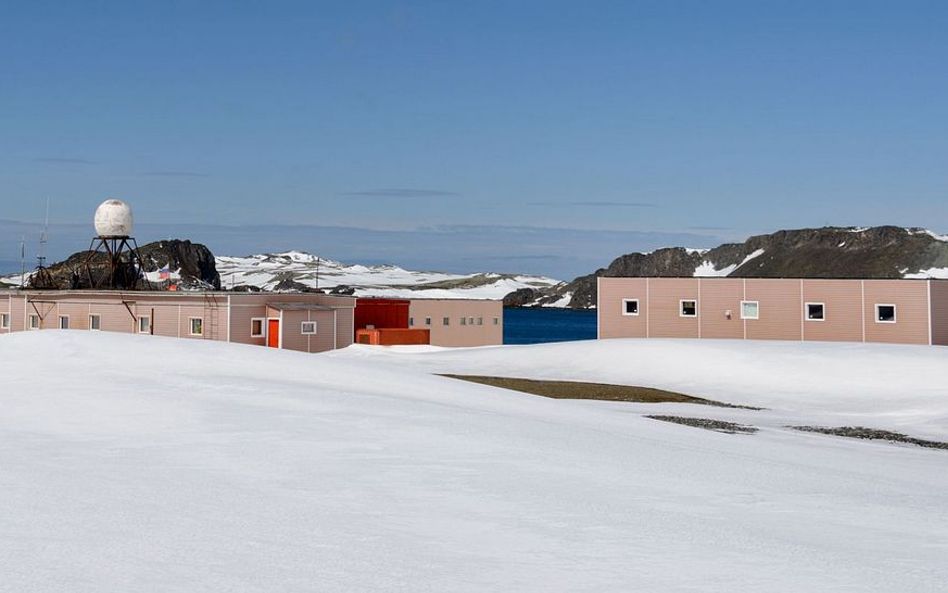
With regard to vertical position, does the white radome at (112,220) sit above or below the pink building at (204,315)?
above

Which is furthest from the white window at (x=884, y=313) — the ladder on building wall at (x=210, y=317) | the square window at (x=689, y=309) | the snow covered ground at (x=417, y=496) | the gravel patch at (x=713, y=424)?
the ladder on building wall at (x=210, y=317)

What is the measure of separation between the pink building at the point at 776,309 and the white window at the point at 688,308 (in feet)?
0.18

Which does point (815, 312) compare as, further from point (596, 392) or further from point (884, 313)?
point (596, 392)

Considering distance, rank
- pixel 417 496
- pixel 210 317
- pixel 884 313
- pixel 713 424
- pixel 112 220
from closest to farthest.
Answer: pixel 417 496, pixel 713 424, pixel 884 313, pixel 210 317, pixel 112 220

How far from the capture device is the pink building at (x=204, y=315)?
52250mm

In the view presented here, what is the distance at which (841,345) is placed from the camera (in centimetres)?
4362

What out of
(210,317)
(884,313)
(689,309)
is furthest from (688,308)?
(210,317)

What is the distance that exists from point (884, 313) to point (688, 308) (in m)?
9.72

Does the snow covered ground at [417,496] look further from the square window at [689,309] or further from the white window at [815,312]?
the square window at [689,309]

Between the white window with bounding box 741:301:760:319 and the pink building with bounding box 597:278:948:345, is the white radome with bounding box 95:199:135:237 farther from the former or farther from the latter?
the white window with bounding box 741:301:760:319

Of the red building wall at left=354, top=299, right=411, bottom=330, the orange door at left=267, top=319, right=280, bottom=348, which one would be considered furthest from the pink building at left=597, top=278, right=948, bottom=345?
the orange door at left=267, top=319, right=280, bottom=348

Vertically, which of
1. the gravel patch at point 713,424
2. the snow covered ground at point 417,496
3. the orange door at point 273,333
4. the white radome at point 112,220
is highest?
the white radome at point 112,220

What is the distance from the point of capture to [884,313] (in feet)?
155

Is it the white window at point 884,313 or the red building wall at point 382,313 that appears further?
the red building wall at point 382,313
